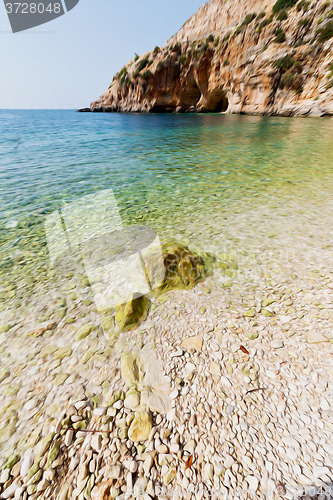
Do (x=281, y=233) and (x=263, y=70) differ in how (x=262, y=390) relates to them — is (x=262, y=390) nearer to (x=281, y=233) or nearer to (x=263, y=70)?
(x=281, y=233)

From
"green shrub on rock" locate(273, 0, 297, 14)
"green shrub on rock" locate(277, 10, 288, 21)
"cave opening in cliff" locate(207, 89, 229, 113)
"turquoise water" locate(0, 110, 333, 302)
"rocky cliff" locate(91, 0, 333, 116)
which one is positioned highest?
"green shrub on rock" locate(273, 0, 297, 14)

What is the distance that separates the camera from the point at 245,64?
34.2m

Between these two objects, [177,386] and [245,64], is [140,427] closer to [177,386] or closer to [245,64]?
[177,386]

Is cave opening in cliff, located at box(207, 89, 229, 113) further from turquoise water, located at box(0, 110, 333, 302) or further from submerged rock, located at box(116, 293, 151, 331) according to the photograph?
submerged rock, located at box(116, 293, 151, 331)

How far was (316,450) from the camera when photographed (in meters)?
1.52

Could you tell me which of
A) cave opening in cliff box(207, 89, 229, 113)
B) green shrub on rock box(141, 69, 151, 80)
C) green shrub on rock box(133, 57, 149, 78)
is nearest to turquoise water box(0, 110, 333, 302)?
cave opening in cliff box(207, 89, 229, 113)

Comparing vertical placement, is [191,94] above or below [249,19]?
below

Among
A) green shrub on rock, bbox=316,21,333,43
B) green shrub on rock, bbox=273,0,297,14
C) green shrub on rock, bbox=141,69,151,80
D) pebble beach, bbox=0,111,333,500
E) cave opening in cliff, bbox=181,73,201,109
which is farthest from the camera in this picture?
green shrub on rock, bbox=141,69,151,80

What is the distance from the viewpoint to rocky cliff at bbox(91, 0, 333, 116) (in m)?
25.9

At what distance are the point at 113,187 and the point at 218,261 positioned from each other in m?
5.35

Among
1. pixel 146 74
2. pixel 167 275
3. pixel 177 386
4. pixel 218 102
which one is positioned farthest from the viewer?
pixel 146 74

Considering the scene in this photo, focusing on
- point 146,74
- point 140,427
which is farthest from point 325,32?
point 140,427

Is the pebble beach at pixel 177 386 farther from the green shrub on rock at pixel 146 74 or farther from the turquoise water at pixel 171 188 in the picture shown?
the green shrub on rock at pixel 146 74

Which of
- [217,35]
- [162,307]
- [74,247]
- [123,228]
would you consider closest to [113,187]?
[123,228]
